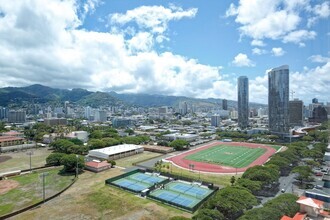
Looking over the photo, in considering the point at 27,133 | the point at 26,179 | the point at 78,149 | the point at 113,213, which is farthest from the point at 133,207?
the point at 27,133

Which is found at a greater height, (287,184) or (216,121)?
(216,121)

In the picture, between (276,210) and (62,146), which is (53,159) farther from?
(276,210)

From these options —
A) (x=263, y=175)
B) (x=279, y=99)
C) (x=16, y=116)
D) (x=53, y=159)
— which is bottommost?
(x=53, y=159)

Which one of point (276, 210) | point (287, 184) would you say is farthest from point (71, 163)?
point (287, 184)

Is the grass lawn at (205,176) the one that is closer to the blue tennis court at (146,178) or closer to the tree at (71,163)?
the blue tennis court at (146,178)

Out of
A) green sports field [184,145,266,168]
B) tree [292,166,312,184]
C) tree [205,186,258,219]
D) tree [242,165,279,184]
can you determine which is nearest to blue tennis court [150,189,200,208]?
tree [205,186,258,219]

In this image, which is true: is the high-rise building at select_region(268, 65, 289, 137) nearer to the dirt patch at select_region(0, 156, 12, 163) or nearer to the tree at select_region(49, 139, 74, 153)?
the tree at select_region(49, 139, 74, 153)

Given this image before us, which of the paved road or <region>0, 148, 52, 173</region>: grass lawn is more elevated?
the paved road
